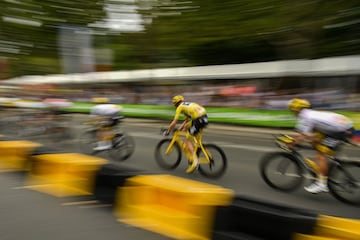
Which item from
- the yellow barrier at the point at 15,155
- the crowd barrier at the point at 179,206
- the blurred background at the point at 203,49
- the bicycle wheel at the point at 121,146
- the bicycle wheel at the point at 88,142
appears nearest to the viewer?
the crowd barrier at the point at 179,206

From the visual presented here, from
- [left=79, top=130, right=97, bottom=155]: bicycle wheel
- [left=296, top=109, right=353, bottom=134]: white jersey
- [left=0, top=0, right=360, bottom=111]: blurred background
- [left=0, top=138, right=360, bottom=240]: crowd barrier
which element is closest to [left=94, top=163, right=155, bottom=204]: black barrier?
[left=0, top=138, right=360, bottom=240]: crowd barrier

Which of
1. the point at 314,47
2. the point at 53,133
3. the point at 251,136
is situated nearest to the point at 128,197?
the point at 53,133

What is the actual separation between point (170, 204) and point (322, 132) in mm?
2733

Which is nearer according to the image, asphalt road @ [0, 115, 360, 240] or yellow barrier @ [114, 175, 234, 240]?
yellow barrier @ [114, 175, 234, 240]

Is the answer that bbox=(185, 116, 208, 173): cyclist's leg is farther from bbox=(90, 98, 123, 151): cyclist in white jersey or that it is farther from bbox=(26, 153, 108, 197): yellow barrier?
bbox=(90, 98, 123, 151): cyclist in white jersey

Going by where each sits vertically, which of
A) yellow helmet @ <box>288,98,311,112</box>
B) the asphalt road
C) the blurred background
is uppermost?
the blurred background

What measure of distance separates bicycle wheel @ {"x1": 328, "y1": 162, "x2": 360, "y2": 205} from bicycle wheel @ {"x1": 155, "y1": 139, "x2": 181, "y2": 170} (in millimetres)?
3086

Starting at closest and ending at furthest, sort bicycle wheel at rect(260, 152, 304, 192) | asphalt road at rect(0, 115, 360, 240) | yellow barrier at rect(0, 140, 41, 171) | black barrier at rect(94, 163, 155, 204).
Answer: asphalt road at rect(0, 115, 360, 240), black barrier at rect(94, 163, 155, 204), bicycle wheel at rect(260, 152, 304, 192), yellow barrier at rect(0, 140, 41, 171)

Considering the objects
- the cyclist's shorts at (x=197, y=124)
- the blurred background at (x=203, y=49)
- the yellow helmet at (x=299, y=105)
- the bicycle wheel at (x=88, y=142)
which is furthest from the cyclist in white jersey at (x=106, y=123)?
the blurred background at (x=203, y=49)

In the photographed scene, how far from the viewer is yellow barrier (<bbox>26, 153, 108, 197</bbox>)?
19.2 ft

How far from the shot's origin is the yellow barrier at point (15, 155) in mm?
7289

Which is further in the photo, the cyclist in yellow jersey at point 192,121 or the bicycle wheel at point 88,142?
the bicycle wheel at point 88,142

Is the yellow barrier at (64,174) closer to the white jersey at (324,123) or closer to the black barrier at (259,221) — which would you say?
the black barrier at (259,221)

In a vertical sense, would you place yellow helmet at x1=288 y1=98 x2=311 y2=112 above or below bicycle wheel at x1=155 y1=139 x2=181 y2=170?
above
